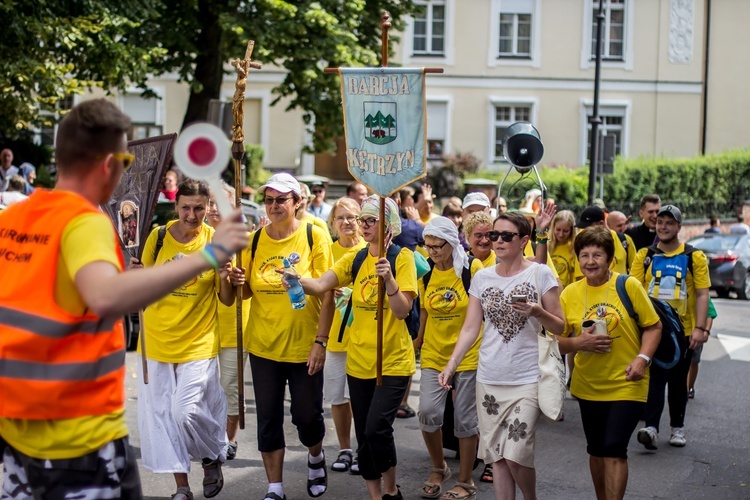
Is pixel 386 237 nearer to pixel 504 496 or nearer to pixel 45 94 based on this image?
pixel 504 496

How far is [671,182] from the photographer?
3416cm

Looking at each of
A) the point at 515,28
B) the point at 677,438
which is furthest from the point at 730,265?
the point at 515,28

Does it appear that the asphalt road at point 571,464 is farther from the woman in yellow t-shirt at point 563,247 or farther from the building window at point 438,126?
the building window at point 438,126

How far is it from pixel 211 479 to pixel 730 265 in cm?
1843

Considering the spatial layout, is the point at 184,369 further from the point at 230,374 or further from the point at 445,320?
the point at 445,320

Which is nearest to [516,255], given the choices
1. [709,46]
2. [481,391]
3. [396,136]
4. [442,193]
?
[481,391]

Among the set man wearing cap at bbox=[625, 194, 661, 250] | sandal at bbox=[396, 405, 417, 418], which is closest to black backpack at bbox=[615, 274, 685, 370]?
sandal at bbox=[396, 405, 417, 418]

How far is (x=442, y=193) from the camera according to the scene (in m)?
Answer: 33.6

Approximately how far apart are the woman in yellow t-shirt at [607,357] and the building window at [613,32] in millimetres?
32398

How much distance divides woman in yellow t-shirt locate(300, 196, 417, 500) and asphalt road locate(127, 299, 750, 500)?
27.0 inches

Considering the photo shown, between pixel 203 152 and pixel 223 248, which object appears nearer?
pixel 223 248

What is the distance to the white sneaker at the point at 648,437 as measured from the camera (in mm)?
8672

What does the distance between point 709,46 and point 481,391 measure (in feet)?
114

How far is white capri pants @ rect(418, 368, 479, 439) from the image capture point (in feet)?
23.5
